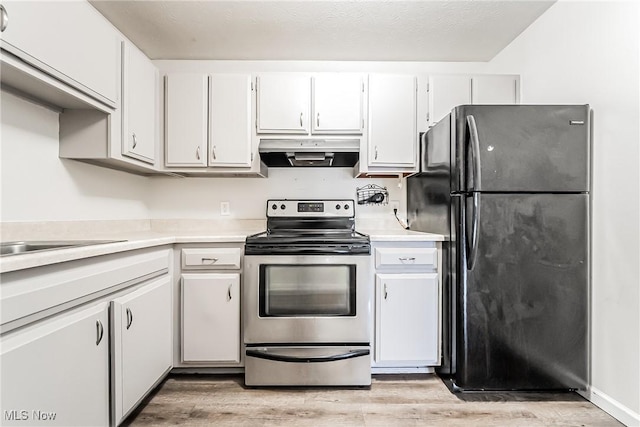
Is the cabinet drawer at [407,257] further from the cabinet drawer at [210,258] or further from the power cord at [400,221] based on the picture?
the cabinet drawer at [210,258]

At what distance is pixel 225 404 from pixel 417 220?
176cm

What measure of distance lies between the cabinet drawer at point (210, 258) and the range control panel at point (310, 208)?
65cm

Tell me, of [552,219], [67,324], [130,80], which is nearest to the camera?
[67,324]

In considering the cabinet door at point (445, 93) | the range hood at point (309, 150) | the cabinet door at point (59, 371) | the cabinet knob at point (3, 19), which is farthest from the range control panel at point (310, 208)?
the cabinet knob at point (3, 19)

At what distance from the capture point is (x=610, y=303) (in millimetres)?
1659

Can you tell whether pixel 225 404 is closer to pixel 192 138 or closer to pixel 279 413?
pixel 279 413

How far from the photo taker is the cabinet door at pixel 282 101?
7.68 feet

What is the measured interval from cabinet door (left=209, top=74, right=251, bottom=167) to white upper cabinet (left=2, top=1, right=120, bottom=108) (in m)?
0.63

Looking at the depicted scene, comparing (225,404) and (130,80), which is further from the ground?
(130,80)

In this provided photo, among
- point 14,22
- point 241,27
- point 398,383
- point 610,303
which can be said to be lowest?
point 398,383

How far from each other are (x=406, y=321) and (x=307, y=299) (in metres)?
0.63

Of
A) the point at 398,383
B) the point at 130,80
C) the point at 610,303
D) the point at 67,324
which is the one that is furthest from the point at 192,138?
the point at 610,303

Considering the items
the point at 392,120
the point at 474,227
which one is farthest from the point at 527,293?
the point at 392,120

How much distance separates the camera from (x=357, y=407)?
174 centimetres
